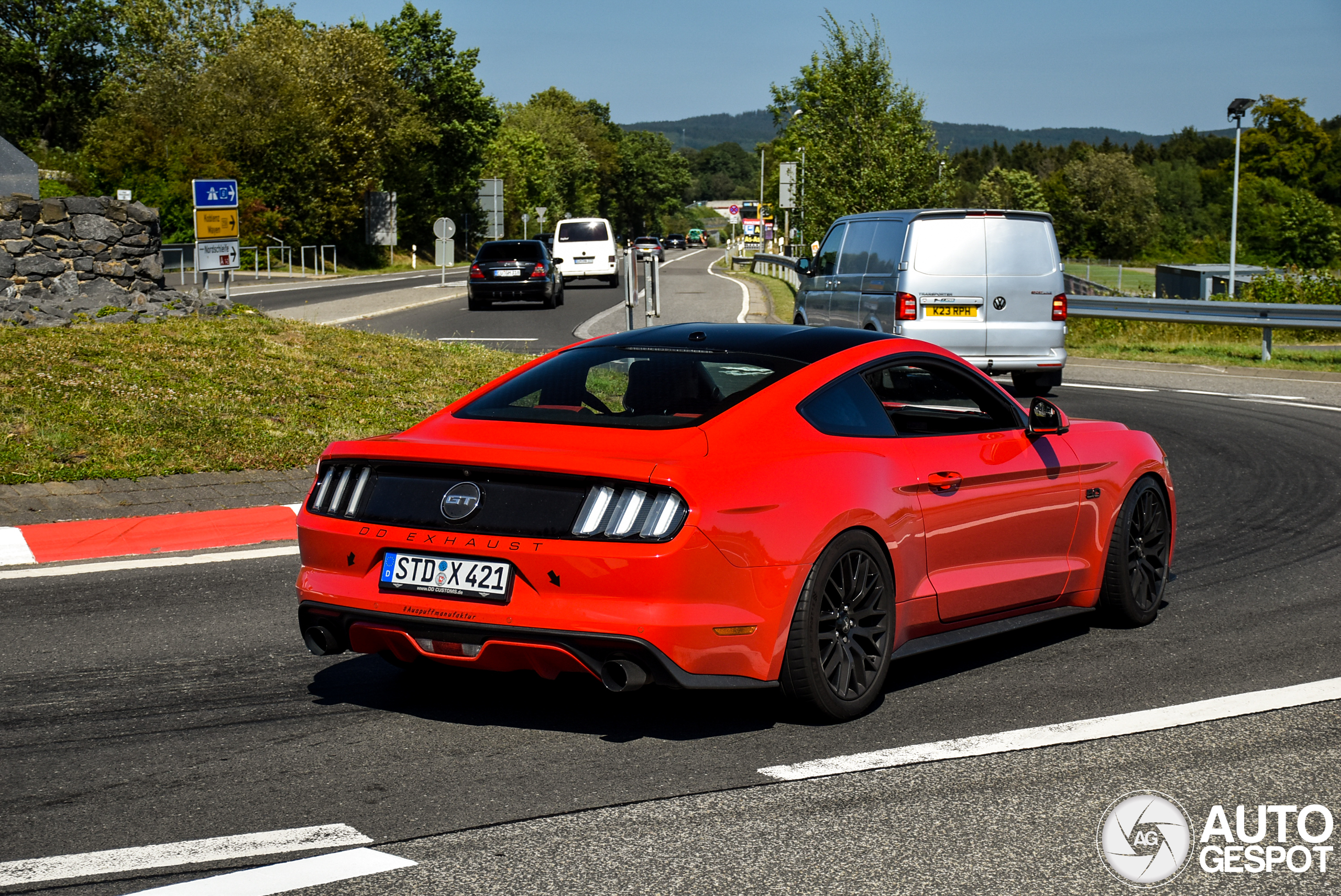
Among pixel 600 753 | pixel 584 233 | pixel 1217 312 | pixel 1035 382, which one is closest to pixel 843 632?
pixel 600 753

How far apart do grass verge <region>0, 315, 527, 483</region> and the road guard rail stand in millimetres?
8084

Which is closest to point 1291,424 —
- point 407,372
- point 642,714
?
point 407,372

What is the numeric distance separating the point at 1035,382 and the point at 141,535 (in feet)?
38.0

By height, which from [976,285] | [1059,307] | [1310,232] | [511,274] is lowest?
[1059,307]

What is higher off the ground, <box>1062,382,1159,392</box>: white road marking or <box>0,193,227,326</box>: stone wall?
<box>0,193,227,326</box>: stone wall

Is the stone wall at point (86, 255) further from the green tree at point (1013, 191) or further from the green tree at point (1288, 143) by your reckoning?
the green tree at point (1013, 191)

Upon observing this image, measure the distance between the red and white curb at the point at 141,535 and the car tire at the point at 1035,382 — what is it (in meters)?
10.2

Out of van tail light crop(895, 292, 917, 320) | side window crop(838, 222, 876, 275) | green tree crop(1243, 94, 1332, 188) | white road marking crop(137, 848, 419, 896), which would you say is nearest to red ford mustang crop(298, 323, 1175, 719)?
white road marking crop(137, 848, 419, 896)

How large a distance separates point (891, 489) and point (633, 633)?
1277mm

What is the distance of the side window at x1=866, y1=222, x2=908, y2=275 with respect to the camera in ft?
52.5

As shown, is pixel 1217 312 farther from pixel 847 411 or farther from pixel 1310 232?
pixel 1310 232

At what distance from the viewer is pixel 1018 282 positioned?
15977mm

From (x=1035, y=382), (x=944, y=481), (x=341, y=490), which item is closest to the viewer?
(x=341, y=490)

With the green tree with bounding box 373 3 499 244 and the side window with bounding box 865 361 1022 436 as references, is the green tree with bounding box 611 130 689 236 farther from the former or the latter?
the side window with bounding box 865 361 1022 436
